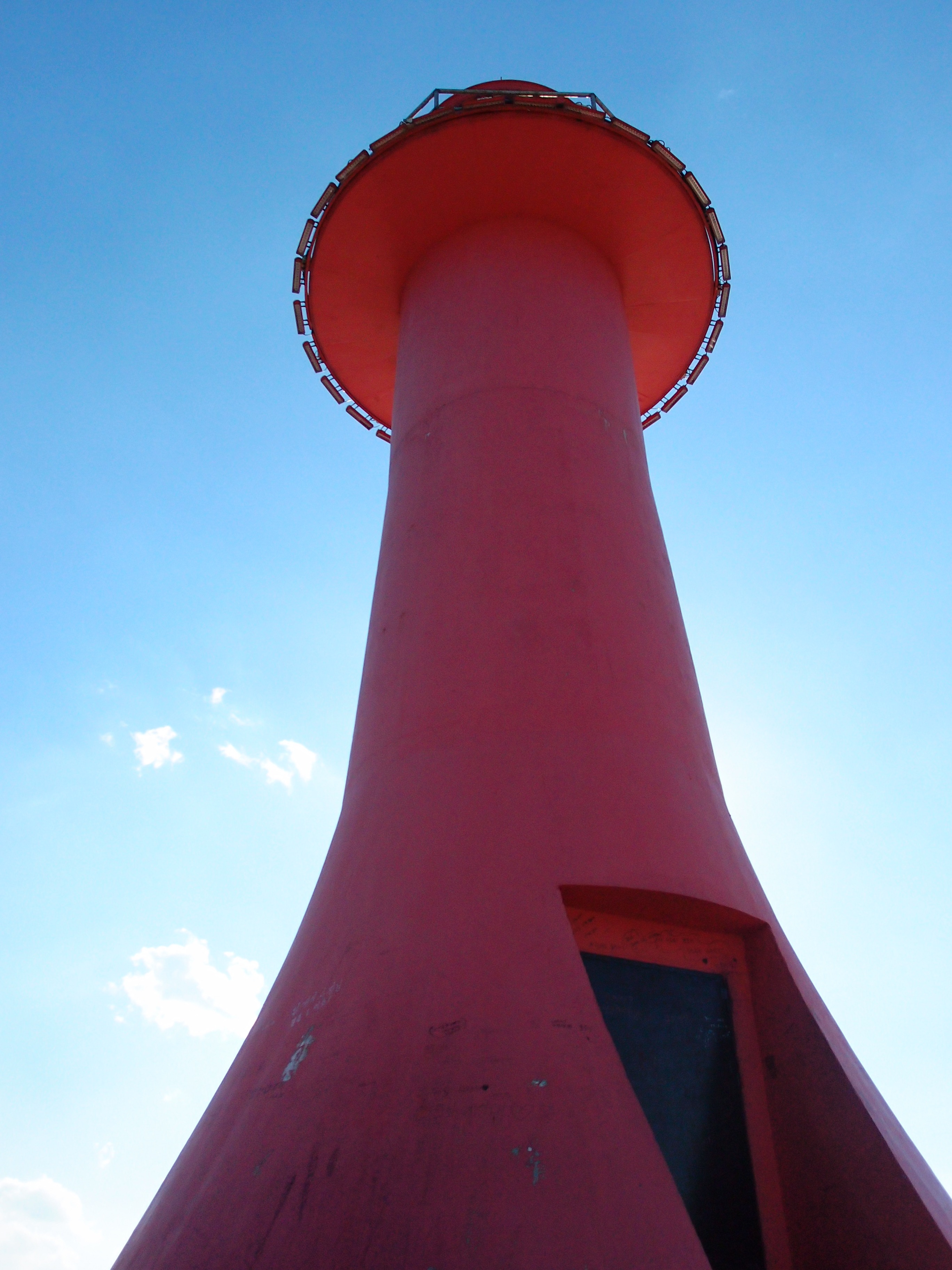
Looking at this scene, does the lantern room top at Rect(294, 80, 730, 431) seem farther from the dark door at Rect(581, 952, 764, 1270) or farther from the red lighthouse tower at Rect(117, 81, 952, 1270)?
the dark door at Rect(581, 952, 764, 1270)

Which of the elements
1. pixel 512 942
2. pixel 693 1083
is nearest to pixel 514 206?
pixel 512 942

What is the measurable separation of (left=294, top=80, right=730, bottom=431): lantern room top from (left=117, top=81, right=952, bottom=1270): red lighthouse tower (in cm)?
135

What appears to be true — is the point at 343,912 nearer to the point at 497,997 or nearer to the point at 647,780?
the point at 497,997

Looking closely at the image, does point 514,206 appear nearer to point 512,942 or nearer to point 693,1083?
point 512,942

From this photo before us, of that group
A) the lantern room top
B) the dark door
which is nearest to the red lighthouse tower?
the dark door

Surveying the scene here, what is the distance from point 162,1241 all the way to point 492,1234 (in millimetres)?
1559

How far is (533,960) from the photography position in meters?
3.94

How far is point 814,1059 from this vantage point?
13.9ft

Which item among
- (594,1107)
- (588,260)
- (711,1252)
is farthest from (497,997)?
(588,260)

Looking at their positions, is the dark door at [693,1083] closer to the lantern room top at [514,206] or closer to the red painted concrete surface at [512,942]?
the red painted concrete surface at [512,942]

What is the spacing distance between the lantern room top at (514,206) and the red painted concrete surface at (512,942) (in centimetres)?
216

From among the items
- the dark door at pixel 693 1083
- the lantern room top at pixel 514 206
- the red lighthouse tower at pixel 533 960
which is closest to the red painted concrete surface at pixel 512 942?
the red lighthouse tower at pixel 533 960

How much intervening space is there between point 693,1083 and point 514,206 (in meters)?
7.10

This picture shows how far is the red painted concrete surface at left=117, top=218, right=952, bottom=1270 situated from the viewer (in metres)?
3.30
